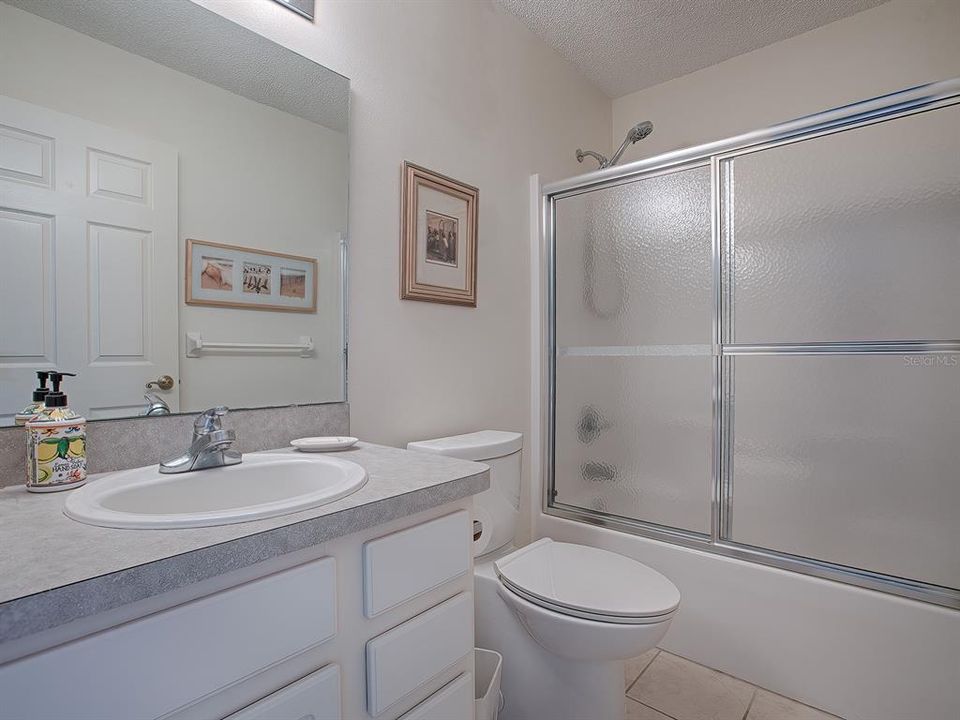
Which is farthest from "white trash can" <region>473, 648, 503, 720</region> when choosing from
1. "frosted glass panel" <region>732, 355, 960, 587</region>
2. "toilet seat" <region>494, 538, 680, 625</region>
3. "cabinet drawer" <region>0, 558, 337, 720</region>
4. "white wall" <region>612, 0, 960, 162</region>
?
"white wall" <region>612, 0, 960, 162</region>

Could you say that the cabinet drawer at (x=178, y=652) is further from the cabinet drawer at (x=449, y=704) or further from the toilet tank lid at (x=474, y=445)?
the toilet tank lid at (x=474, y=445)

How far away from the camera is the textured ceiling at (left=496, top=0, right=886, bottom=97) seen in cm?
201

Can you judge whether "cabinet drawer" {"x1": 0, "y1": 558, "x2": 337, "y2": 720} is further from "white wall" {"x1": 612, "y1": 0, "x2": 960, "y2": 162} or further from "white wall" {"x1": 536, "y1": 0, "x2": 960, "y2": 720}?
"white wall" {"x1": 612, "y1": 0, "x2": 960, "y2": 162}

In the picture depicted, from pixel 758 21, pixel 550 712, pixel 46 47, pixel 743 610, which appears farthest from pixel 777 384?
pixel 46 47

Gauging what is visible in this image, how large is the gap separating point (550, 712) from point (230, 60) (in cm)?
184

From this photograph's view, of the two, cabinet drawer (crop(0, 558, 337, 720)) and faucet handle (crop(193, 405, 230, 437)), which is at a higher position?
faucet handle (crop(193, 405, 230, 437))

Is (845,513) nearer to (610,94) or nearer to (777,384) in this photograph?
(777,384)

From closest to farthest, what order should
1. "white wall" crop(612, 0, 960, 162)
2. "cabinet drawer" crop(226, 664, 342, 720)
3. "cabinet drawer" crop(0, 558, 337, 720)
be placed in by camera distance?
"cabinet drawer" crop(0, 558, 337, 720) → "cabinet drawer" crop(226, 664, 342, 720) → "white wall" crop(612, 0, 960, 162)

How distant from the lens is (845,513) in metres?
1.54

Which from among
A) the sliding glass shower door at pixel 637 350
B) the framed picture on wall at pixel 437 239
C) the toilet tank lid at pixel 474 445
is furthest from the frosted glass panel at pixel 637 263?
the toilet tank lid at pixel 474 445

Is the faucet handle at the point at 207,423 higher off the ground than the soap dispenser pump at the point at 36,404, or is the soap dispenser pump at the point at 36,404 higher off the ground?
the soap dispenser pump at the point at 36,404

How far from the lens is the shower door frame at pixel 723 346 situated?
4.70ft

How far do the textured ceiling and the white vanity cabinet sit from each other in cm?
199

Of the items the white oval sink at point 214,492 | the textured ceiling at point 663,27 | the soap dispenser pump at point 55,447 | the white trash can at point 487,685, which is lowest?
the white trash can at point 487,685
